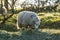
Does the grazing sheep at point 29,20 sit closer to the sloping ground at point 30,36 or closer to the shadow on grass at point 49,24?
the sloping ground at point 30,36

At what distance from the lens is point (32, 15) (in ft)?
44.5

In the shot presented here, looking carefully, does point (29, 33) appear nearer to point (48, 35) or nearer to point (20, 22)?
point (48, 35)

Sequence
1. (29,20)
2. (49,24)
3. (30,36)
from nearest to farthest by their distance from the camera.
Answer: (30,36) < (29,20) < (49,24)

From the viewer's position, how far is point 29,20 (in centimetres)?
1348

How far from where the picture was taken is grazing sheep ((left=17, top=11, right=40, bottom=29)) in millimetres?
13211

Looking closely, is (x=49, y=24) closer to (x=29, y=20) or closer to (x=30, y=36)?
(x=29, y=20)

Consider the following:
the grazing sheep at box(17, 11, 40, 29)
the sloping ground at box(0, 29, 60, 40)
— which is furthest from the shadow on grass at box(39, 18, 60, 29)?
the sloping ground at box(0, 29, 60, 40)

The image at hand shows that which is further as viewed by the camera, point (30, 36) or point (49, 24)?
point (49, 24)

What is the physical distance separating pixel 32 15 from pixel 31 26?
629 millimetres

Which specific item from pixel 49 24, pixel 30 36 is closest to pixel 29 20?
pixel 30 36

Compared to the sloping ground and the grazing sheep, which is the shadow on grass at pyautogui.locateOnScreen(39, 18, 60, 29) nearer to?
the grazing sheep

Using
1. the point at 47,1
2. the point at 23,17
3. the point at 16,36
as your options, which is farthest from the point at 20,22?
the point at 16,36

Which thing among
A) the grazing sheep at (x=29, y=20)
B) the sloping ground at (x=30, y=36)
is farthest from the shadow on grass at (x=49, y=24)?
the sloping ground at (x=30, y=36)

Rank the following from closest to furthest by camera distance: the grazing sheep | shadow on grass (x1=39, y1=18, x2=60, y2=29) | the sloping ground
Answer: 1. the sloping ground
2. the grazing sheep
3. shadow on grass (x1=39, y1=18, x2=60, y2=29)
